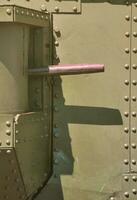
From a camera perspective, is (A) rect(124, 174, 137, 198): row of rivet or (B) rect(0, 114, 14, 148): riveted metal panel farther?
(A) rect(124, 174, 137, 198): row of rivet

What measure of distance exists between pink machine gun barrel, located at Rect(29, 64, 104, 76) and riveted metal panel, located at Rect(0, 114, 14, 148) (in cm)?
42

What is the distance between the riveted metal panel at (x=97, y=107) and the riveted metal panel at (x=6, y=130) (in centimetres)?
50

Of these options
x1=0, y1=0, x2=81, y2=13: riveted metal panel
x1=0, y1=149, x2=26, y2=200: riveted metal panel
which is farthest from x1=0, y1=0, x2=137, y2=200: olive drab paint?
x1=0, y1=149, x2=26, y2=200: riveted metal panel

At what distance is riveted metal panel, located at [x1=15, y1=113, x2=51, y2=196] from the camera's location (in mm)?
3291

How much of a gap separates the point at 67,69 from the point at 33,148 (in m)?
0.49

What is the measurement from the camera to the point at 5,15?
3.23 metres

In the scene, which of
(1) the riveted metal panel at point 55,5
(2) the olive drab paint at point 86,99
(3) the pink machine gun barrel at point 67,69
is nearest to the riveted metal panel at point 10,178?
(2) the olive drab paint at point 86,99

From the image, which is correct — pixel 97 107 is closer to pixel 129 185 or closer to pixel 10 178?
pixel 129 185

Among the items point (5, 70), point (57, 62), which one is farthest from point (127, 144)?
point (5, 70)

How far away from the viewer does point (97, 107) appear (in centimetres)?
362

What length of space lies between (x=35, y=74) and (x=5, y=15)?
1.46ft

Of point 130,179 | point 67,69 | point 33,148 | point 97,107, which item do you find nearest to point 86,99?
point 97,107

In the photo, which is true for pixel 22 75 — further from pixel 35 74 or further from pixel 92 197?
pixel 92 197

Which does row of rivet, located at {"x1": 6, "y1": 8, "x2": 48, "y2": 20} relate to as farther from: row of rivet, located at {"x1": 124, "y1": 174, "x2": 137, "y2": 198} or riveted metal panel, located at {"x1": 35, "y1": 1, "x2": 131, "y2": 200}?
row of rivet, located at {"x1": 124, "y1": 174, "x2": 137, "y2": 198}
